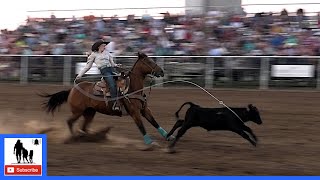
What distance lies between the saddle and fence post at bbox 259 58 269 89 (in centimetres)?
631

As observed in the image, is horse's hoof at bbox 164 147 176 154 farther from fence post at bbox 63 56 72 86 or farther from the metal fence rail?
fence post at bbox 63 56 72 86

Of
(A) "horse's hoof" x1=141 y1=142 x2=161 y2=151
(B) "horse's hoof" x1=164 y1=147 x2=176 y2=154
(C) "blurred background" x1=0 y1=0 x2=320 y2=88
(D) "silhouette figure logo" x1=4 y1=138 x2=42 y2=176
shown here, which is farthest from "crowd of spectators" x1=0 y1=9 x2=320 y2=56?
(D) "silhouette figure logo" x1=4 y1=138 x2=42 y2=176

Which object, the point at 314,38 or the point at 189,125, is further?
the point at 314,38

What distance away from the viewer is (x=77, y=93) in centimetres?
918

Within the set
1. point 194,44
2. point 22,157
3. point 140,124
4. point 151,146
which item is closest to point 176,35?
point 194,44

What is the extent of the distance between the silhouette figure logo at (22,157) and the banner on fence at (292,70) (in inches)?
368

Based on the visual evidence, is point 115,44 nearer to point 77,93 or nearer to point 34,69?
point 34,69

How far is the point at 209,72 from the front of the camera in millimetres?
14664

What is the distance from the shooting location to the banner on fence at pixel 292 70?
Result: 44.6 feet

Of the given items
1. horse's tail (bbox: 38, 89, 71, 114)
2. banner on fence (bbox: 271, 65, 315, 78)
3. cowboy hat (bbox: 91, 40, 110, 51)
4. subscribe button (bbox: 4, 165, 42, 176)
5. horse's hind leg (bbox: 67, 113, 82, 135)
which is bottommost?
horse's hind leg (bbox: 67, 113, 82, 135)

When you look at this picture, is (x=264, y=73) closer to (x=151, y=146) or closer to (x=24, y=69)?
(x=151, y=146)

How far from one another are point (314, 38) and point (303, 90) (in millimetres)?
1586

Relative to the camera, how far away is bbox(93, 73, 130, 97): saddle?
8633 mm

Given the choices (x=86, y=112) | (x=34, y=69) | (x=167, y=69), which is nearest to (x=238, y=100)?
(x=167, y=69)
